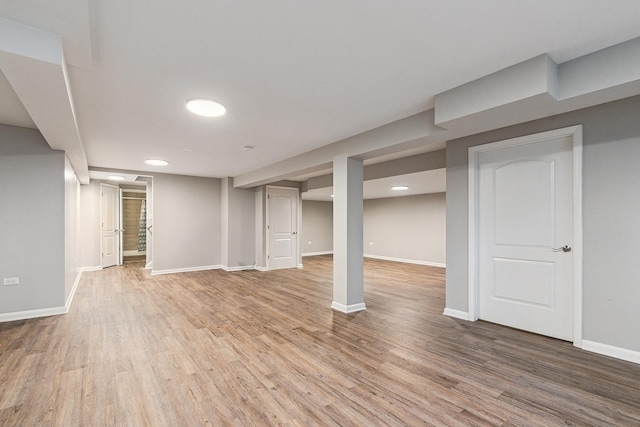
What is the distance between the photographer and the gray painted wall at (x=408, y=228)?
27.4 feet

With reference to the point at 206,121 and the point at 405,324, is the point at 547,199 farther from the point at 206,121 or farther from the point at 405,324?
the point at 206,121

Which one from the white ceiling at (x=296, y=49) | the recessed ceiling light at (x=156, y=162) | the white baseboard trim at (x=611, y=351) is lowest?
the white baseboard trim at (x=611, y=351)

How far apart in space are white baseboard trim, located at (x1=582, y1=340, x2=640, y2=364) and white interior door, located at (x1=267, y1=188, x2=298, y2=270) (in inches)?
244

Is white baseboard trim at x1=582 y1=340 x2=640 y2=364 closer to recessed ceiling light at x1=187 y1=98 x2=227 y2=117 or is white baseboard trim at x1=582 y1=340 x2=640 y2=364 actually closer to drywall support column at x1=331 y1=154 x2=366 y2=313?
drywall support column at x1=331 y1=154 x2=366 y2=313

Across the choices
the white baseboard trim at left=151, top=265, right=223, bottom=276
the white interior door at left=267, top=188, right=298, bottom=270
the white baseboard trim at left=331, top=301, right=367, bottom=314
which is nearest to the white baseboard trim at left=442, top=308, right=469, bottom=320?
the white baseboard trim at left=331, top=301, right=367, bottom=314

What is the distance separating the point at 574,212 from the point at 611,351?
1.23 metres

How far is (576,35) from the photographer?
1.85 meters

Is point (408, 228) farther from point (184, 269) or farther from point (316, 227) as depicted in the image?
point (184, 269)

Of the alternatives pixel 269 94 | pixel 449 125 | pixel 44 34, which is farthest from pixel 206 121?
pixel 449 125

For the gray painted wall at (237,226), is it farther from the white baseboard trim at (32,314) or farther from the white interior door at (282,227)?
the white baseboard trim at (32,314)

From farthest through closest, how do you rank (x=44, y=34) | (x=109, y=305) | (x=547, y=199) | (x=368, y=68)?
(x=109, y=305), (x=547, y=199), (x=368, y=68), (x=44, y=34)

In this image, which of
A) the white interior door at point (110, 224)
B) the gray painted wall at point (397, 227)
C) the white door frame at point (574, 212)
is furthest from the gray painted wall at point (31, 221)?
the gray painted wall at point (397, 227)

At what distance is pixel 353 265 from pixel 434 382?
6.51 ft

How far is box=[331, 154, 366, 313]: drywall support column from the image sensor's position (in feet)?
13.3
